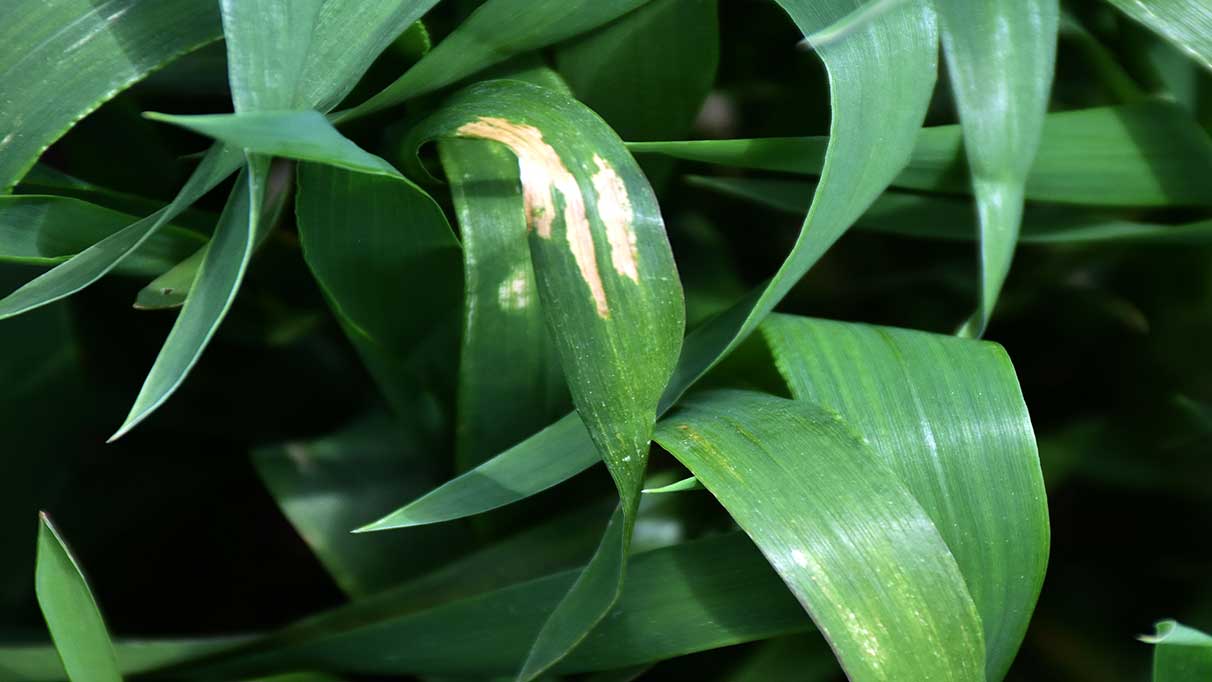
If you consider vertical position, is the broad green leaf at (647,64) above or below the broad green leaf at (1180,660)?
above

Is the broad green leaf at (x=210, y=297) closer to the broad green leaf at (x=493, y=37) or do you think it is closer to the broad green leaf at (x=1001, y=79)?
the broad green leaf at (x=493, y=37)

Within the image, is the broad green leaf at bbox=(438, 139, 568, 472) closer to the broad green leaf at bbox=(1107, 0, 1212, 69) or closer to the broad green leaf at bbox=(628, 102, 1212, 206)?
the broad green leaf at bbox=(628, 102, 1212, 206)

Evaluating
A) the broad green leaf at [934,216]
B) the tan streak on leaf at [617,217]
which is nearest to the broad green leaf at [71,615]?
the tan streak on leaf at [617,217]

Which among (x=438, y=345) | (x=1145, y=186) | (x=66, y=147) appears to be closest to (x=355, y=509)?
(x=438, y=345)

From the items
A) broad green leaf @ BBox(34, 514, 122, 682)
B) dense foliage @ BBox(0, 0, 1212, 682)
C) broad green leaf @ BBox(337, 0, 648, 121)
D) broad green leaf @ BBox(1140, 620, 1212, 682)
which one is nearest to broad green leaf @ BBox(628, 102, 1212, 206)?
dense foliage @ BBox(0, 0, 1212, 682)

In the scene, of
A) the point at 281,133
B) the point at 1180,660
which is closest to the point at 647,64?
the point at 281,133

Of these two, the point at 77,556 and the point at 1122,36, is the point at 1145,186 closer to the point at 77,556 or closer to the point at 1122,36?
the point at 1122,36
